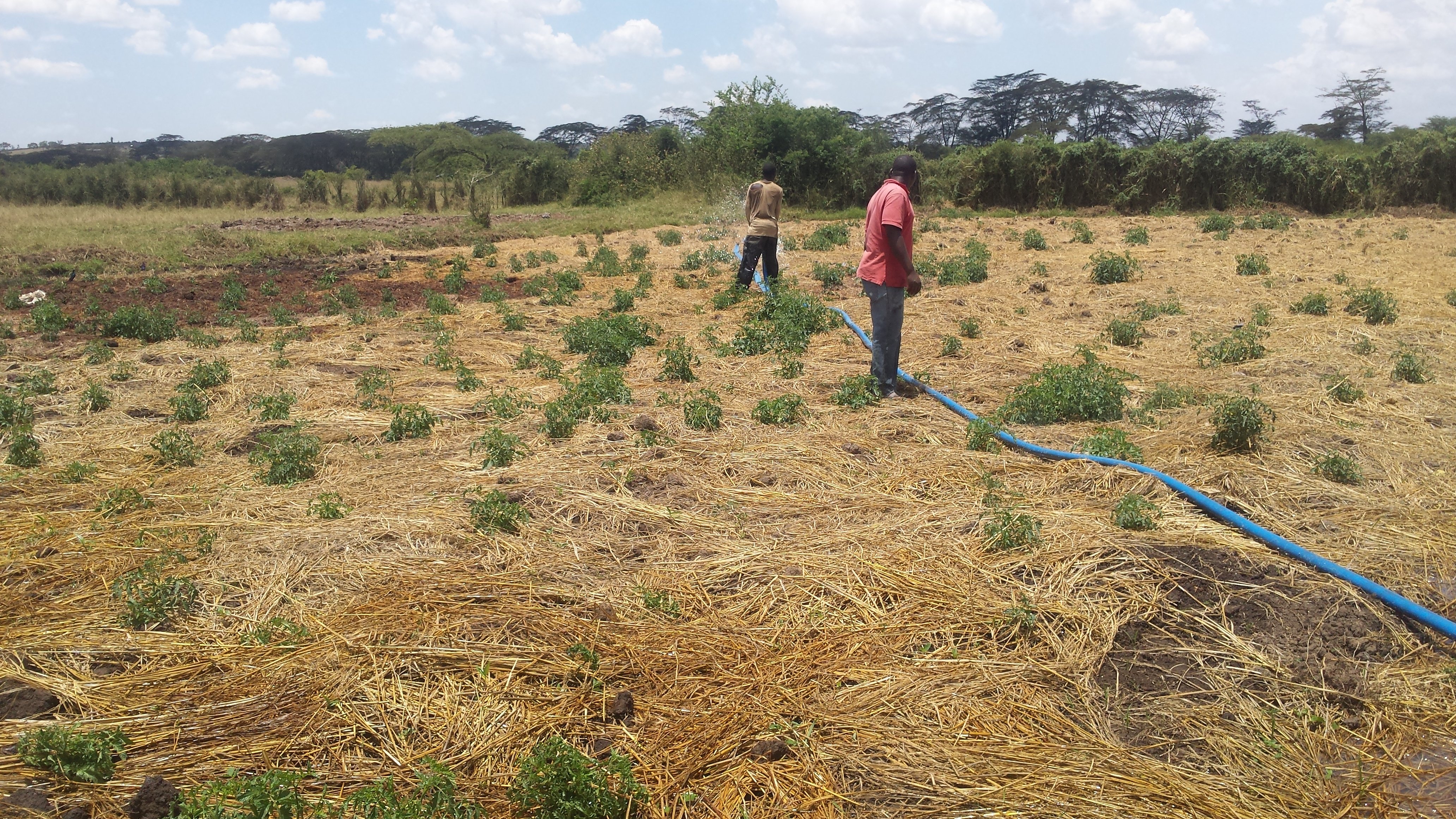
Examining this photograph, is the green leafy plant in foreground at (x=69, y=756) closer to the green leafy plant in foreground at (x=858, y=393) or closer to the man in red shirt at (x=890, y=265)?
the green leafy plant in foreground at (x=858, y=393)

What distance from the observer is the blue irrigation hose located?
11.7ft

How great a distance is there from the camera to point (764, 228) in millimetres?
11180

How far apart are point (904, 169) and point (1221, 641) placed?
4.13 m

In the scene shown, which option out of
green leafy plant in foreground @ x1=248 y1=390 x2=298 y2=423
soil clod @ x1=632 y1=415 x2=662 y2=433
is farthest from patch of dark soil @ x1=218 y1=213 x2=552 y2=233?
soil clod @ x1=632 y1=415 x2=662 y2=433

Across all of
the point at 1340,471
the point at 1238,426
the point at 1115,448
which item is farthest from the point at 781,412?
the point at 1340,471

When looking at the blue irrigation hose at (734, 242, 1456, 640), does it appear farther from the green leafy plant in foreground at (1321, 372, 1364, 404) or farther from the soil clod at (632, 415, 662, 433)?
the green leafy plant in foreground at (1321, 372, 1364, 404)

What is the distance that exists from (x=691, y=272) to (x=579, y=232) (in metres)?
7.69

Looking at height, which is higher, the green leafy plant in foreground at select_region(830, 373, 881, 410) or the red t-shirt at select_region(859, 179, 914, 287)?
the red t-shirt at select_region(859, 179, 914, 287)

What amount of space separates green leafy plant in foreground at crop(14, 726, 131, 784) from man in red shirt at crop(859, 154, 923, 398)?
208 inches

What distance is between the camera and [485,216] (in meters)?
23.6

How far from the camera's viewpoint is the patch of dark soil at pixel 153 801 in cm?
279

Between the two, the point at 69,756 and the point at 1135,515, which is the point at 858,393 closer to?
the point at 1135,515

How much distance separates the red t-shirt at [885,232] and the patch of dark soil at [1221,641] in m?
3.18

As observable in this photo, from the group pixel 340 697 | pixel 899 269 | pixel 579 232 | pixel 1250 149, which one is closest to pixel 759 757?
pixel 340 697
